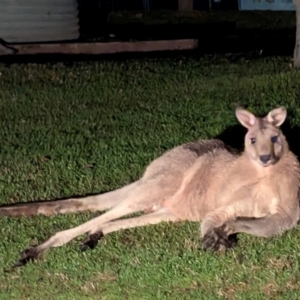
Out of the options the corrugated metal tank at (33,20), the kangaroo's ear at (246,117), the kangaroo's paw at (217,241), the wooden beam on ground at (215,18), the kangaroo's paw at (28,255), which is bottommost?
the wooden beam on ground at (215,18)

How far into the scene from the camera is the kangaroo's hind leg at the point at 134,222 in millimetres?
5344

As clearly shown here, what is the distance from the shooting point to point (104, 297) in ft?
14.8

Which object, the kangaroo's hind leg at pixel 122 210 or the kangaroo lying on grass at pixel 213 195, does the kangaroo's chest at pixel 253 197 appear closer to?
the kangaroo lying on grass at pixel 213 195

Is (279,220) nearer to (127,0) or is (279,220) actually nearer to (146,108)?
(146,108)

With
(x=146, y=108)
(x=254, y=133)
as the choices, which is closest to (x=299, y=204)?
(x=254, y=133)

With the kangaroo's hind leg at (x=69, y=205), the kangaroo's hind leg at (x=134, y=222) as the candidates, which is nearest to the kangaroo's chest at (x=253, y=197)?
the kangaroo's hind leg at (x=134, y=222)

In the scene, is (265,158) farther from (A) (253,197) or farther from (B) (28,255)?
(B) (28,255)

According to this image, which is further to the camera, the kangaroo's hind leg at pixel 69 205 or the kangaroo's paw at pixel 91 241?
the kangaroo's hind leg at pixel 69 205

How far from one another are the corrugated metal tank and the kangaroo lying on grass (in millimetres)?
7829

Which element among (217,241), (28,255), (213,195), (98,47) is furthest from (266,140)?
(98,47)

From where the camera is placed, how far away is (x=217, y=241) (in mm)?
4969

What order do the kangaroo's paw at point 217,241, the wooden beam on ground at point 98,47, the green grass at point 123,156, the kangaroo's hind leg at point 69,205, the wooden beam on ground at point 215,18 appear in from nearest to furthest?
the green grass at point 123,156, the kangaroo's paw at point 217,241, the kangaroo's hind leg at point 69,205, the wooden beam on ground at point 98,47, the wooden beam on ground at point 215,18

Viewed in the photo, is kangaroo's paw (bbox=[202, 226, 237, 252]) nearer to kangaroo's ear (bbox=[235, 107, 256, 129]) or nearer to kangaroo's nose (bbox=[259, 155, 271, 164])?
kangaroo's nose (bbox=[259, 155, 271, 164])

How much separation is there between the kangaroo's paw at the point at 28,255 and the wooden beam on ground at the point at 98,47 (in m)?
7.06
